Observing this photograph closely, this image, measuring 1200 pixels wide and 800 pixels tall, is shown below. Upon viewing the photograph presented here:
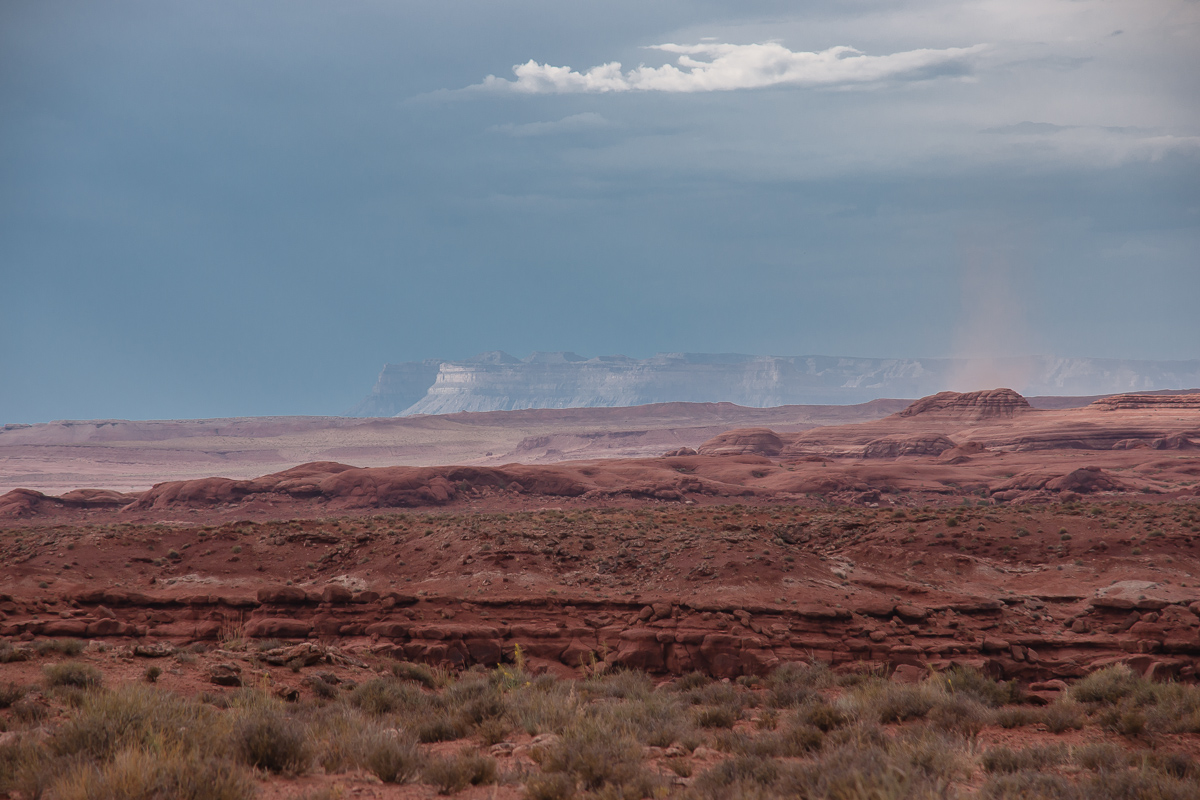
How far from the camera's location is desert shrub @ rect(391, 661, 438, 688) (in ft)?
38.4

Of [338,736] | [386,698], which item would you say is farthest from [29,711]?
[386,698]

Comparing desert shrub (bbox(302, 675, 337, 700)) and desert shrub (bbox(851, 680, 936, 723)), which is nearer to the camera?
desert shrub (bbox(851, 680, 936, 723))

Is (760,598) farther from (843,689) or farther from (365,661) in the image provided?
(365,661)

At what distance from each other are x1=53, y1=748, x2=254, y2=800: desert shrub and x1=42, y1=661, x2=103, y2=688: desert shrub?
383 cm

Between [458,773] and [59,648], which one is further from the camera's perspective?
[59,648]

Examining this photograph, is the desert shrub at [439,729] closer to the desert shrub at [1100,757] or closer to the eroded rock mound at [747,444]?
the desert shrub at [1100,757]

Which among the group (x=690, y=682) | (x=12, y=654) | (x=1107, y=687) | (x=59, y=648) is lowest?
(x=690, y=682)

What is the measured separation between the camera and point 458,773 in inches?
261

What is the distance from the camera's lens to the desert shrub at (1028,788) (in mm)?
5781

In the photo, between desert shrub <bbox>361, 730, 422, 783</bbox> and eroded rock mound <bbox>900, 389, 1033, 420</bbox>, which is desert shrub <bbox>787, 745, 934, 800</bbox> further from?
eroded rock mound <bbox>900, 389, 1033, 420</bbox>

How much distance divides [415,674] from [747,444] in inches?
2670

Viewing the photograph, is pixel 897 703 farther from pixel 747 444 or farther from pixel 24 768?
pixel 747 444

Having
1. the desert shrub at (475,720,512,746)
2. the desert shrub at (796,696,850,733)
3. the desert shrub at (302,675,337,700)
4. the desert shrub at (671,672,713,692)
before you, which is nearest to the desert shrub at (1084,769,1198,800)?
the desert shrub at (796,696,850,733)

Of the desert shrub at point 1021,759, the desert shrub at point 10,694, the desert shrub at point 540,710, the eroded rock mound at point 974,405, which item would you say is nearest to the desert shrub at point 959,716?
the desert shrub at point 1021,759
